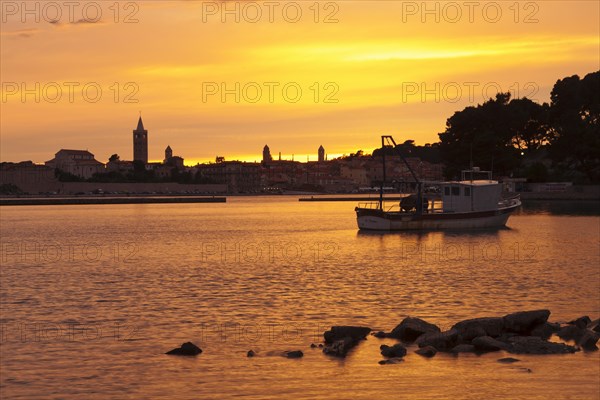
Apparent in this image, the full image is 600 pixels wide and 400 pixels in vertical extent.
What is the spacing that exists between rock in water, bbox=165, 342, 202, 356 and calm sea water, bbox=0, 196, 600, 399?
0.44 metres

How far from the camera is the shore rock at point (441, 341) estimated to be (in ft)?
74.1

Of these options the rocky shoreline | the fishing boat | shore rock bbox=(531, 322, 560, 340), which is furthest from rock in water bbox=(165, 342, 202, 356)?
the fishing boat

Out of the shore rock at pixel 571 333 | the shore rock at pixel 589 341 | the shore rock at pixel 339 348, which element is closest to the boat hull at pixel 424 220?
the shore rock at pixel 571 333

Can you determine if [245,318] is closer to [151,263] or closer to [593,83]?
[151,263]

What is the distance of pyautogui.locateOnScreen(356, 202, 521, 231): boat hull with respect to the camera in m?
75.1

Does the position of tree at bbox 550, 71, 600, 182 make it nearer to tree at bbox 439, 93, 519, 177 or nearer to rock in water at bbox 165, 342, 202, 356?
tree at bbox 439, 93, 519, 177

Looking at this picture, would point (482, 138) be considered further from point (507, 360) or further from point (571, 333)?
point (507, 360)

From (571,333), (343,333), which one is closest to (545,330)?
(571,333)

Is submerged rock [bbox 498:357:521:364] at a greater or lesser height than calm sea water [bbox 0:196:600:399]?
greater

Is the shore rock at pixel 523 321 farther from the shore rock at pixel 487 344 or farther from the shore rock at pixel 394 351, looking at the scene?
the shore rock at pixel 394 351

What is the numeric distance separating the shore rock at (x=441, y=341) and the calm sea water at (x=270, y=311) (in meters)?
0.77

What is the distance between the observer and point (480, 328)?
2338 centimetres

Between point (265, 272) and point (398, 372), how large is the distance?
24626 mm

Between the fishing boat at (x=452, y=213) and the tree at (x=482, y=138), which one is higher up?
the tree at (x=482, y=138)
